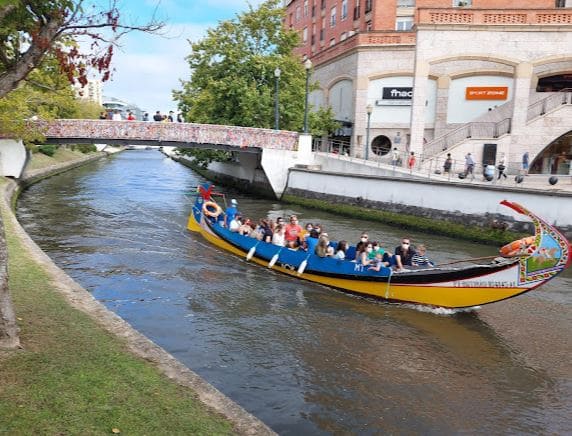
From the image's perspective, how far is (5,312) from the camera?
721 centimetres

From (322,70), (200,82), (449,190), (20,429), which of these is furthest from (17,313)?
(322,70)

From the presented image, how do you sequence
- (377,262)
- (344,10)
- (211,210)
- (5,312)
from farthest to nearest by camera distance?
(344,10) < (211,210) < (377,262) < (5,312)

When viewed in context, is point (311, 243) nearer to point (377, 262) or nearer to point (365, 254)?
point (365, 254)

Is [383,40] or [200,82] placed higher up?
[383,40]

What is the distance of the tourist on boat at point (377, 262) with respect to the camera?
14.4m

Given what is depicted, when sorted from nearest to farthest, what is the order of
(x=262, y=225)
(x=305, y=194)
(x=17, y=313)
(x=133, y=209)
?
(x=17, y=313) → (x=262, y=225) → (x=133, y=209) → (x=305, y=194)

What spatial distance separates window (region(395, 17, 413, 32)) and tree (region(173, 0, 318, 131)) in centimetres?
872

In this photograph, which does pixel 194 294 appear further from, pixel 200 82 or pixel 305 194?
pixel 200 82

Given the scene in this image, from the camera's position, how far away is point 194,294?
47.4ft

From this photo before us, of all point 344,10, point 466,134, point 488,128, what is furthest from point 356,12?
point 488,128

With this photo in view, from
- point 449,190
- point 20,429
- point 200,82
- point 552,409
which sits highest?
point 200,82

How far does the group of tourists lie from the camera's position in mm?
14773

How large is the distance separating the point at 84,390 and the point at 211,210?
55.8 ft

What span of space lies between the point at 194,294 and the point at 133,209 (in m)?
17.0
